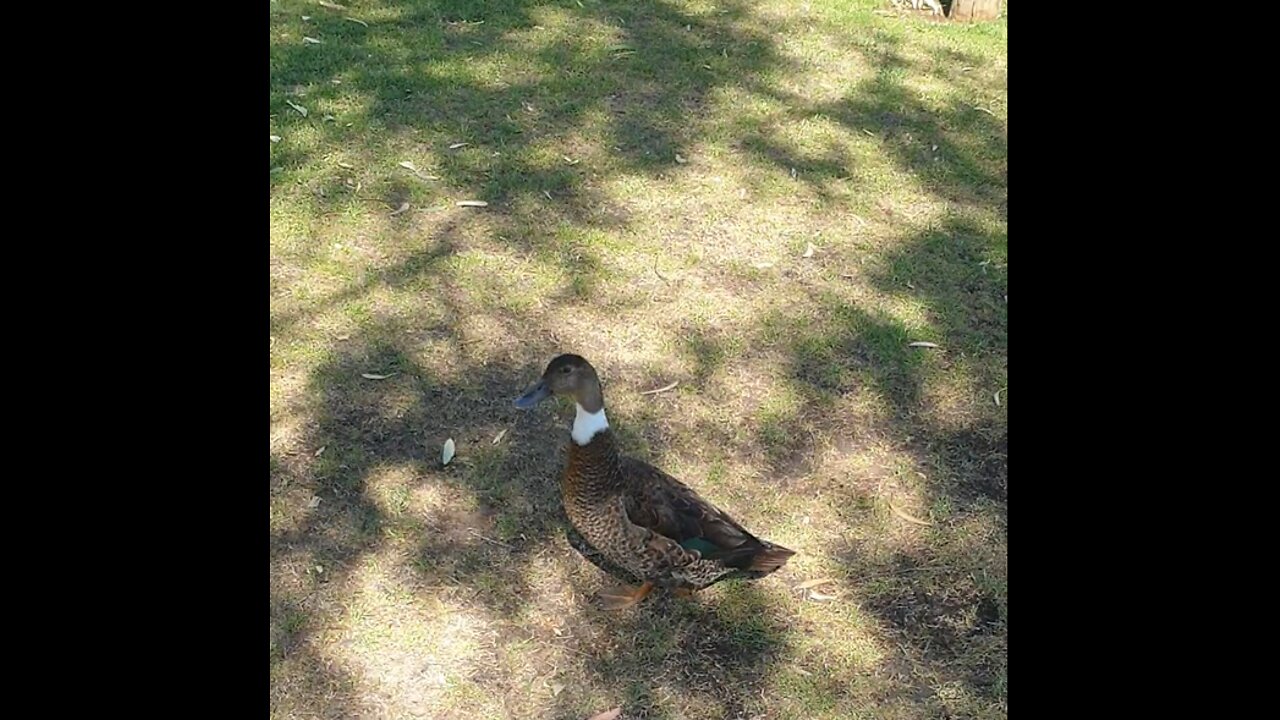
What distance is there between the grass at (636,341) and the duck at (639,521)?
137mm

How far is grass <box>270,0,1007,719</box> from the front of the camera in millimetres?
3514

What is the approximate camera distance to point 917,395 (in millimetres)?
4559

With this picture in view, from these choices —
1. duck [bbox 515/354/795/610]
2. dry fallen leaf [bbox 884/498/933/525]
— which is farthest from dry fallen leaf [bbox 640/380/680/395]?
dry fallen leaf [bbox 884/498/933/525]

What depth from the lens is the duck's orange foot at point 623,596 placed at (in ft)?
12.0

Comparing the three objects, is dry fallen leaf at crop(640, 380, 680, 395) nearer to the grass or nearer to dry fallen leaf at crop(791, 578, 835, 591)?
the grass

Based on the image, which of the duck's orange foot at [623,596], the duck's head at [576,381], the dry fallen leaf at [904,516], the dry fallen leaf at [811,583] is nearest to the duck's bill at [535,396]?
the duck's head at [576,381]

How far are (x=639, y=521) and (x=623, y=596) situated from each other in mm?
272

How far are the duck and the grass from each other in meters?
0.14

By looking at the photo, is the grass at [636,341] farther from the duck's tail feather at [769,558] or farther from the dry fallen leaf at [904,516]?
the duck's tail feather at [769,558]

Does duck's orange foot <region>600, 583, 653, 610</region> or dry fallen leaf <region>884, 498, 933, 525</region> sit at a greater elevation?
dry fallen leaf <region>884, 498, 933, 525</region>
